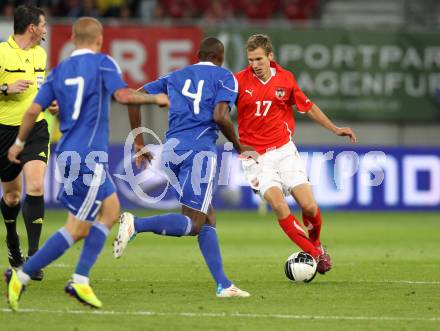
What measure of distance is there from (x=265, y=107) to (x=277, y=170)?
0.63 meters

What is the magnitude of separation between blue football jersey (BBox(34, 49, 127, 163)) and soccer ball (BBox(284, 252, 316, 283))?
9.04 feet

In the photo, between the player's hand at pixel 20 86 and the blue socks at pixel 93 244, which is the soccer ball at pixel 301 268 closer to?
the blue socks at pixel 93 244

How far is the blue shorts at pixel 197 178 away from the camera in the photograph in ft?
28.8

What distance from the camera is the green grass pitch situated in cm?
754

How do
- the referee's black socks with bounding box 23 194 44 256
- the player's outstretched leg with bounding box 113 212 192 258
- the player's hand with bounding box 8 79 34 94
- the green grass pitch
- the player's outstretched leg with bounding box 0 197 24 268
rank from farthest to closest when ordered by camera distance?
the player's outstretched leg with bounding box 0 197 24 268
the referee's black socks with bounding box 23 194 44 256
the player's hand with bounding box 8 79 34 94
the player's outstretched leg with bounding box 113 212 192 258
the green grass pitch

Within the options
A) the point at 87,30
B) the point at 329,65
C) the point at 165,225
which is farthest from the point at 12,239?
the point at 329,65

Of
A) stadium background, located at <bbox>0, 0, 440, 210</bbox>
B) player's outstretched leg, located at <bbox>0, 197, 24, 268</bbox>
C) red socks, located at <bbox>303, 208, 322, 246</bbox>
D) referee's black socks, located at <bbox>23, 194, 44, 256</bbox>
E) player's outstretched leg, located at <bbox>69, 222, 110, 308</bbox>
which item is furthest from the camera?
stadium background, located at <bbox>0, 0, 440, 210</bbox>

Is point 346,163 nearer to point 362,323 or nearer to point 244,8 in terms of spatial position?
point 244,8

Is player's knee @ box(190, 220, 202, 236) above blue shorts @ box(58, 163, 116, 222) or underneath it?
underneath

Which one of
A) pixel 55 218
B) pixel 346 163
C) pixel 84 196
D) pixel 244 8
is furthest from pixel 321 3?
pixel 84 196

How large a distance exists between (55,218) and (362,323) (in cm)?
1184

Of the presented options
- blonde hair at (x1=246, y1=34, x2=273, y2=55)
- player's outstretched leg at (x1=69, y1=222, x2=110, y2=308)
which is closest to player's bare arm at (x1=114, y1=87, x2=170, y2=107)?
player's outstretched leg at (x1=69, y1=222, x2=110, y2=308)

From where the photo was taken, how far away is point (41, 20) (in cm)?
1004

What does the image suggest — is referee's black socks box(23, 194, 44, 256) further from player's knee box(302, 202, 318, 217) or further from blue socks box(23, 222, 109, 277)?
player's knee box(302, 202, 318, 217)
